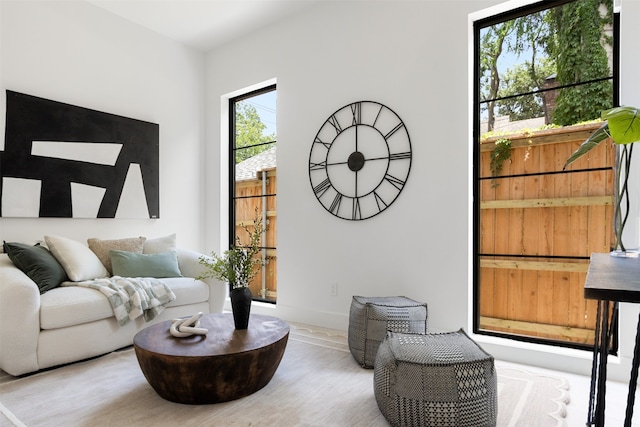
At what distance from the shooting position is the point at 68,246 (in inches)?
116

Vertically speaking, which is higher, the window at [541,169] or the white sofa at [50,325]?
the window at [541,169]

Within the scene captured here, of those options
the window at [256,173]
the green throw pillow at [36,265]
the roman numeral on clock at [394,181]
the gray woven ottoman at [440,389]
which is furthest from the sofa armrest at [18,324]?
the roman numeral on clock at [394,181]

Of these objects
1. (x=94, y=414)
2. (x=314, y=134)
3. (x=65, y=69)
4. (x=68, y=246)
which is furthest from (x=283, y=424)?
(x=65, y=69)

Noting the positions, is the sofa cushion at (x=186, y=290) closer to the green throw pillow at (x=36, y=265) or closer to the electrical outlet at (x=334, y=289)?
the green throw pillow at (x=36, y=265)

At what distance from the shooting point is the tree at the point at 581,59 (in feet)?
8.29

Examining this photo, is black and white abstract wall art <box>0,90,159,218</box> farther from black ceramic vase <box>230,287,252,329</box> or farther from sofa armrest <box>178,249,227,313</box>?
black ceramic vase <box>230,287,252,329</box>

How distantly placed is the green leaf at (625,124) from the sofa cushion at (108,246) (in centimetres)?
340

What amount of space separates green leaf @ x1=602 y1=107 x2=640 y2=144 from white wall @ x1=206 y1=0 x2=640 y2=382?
3.11 feet

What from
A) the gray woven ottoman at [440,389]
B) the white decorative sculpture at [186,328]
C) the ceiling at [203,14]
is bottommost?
the gray woven ottoman at [440,389]

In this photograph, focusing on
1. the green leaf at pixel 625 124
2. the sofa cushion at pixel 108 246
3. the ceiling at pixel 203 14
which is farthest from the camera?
the ceiling at pixel 203 14

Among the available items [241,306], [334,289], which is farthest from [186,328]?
[334,289]

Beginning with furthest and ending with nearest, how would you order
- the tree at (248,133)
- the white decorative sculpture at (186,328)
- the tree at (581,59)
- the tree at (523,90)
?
the tree at (248,133) → the tree at (523,90) → the tree at (581,59) → the white decorative sculpture at (186,328)

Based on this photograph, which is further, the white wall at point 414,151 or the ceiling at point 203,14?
the ceiling at point 203,14

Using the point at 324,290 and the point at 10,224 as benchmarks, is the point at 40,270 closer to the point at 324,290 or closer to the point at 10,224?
the point at 10,224
